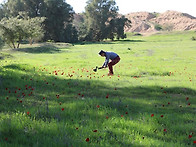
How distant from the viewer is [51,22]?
71.1m

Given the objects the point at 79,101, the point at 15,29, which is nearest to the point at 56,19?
the point at 15,29

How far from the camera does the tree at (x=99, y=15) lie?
92.4 meters

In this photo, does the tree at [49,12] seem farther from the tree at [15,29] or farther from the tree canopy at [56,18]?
the tree at [15,29]

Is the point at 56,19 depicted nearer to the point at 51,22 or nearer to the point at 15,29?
the point at 51,22

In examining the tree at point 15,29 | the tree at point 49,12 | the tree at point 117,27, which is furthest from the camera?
the tree at point 117,27

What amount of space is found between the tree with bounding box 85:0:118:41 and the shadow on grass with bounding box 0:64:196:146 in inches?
3303

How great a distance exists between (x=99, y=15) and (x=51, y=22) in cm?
2892

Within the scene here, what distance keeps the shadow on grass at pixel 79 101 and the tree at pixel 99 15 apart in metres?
83.9

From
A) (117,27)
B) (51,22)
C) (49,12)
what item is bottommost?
(51,22)

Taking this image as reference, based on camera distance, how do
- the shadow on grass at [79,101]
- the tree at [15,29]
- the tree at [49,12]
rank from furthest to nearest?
the tree at [49,12] → the tree at [15,29] → the shadow on grass at [79,101]

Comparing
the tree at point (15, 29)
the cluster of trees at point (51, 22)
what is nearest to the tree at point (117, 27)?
the cluster of trees at point (51, 22)

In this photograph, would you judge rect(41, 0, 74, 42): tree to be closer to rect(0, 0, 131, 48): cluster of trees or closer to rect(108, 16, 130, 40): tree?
rect(0, 0, 131, 48): cluster of trees

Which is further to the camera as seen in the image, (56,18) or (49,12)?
(56,18)

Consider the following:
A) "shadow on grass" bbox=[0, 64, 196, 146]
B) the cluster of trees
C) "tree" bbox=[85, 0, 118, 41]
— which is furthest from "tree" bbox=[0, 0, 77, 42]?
"shadow on grass" bbox=[0, 64, 196, 146]
